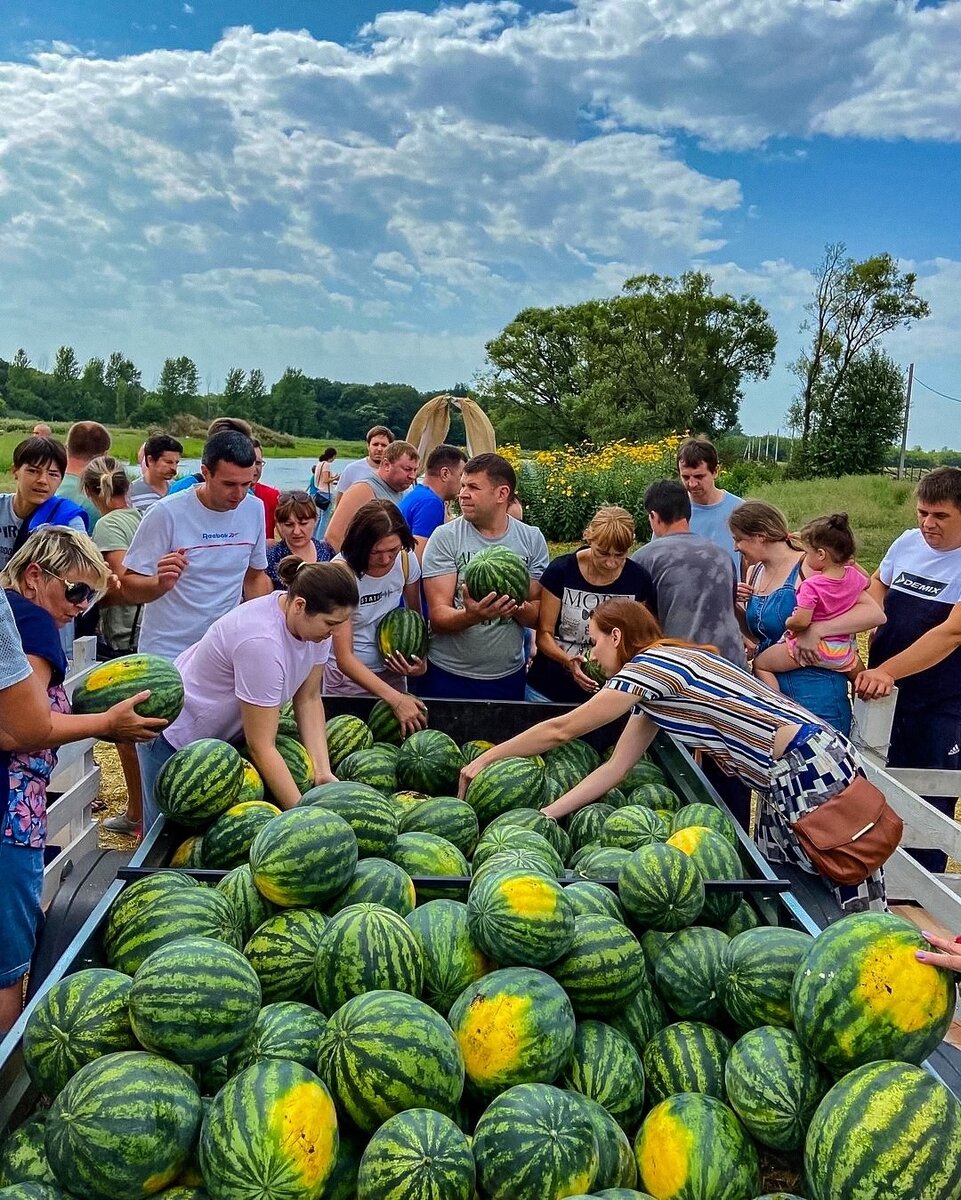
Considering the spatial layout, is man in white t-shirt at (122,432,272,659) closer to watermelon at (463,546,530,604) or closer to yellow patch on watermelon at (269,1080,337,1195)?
watermelon at (463,546,530,604)

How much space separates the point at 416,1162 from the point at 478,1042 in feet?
→ 1.08

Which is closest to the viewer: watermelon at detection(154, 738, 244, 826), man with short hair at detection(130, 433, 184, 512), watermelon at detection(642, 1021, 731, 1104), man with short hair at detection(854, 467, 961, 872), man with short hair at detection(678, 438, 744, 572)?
watermelon at detection(642, 1021, 731, 1104)

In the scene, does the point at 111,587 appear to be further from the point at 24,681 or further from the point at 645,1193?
the point at 645,1193

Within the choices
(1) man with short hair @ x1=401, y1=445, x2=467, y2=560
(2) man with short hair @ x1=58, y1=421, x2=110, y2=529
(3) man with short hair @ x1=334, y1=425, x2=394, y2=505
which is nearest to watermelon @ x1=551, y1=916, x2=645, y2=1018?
(1) man with short hair @ x1=401, y1=445, x2=467, y2=560

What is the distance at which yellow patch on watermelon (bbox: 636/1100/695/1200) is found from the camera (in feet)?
5.57

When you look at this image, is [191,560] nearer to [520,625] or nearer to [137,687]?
[137,687]

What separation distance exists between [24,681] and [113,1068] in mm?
1199

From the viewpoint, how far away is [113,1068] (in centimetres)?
169

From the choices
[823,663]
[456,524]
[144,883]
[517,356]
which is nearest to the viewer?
[144,883]

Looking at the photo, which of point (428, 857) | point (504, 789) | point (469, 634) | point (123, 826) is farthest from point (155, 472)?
point (428, 857)

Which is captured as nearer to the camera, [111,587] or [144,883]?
[144,883]

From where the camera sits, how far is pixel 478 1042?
72.9 inches

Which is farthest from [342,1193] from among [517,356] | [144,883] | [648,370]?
[517,356]

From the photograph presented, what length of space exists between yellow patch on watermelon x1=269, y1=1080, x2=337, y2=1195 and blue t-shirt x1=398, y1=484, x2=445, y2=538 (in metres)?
4.59
